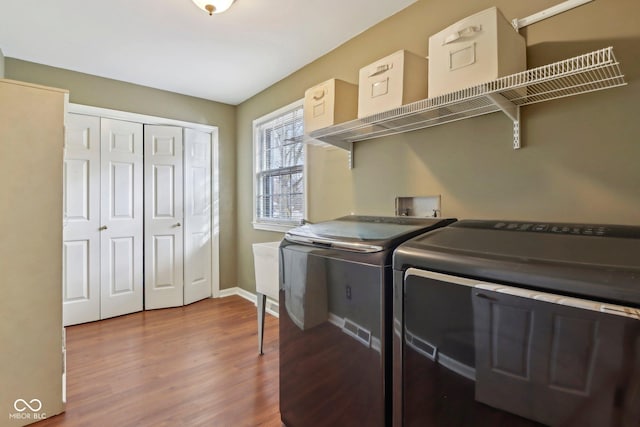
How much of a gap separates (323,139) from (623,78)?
4.97ft

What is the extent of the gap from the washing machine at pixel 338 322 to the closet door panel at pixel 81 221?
257 centimetres

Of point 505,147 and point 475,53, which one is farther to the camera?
point 505,147

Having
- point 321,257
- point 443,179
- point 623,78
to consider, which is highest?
point 623,78

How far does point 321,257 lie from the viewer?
1.41m

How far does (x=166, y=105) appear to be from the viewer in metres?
3.62

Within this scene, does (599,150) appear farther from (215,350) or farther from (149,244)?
(149,244)

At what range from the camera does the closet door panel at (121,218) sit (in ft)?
10.8

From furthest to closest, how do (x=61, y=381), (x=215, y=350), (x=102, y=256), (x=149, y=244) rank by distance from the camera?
(x=149, y=244) → (x=102, y=256) → (x=215, y=350) → (x=61, y=381)

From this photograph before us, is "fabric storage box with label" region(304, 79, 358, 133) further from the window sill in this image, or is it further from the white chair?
the window sill

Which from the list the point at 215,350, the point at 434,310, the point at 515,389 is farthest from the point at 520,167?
the point at 215,350

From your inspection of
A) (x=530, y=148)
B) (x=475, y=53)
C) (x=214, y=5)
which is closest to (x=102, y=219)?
(x=214, y=5)

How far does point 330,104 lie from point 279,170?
4.61ft

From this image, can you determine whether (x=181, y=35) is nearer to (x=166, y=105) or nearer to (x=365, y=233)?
(x=166, y=105)

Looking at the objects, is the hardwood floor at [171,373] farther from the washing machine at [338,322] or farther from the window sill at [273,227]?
the window sill at [273,227]
